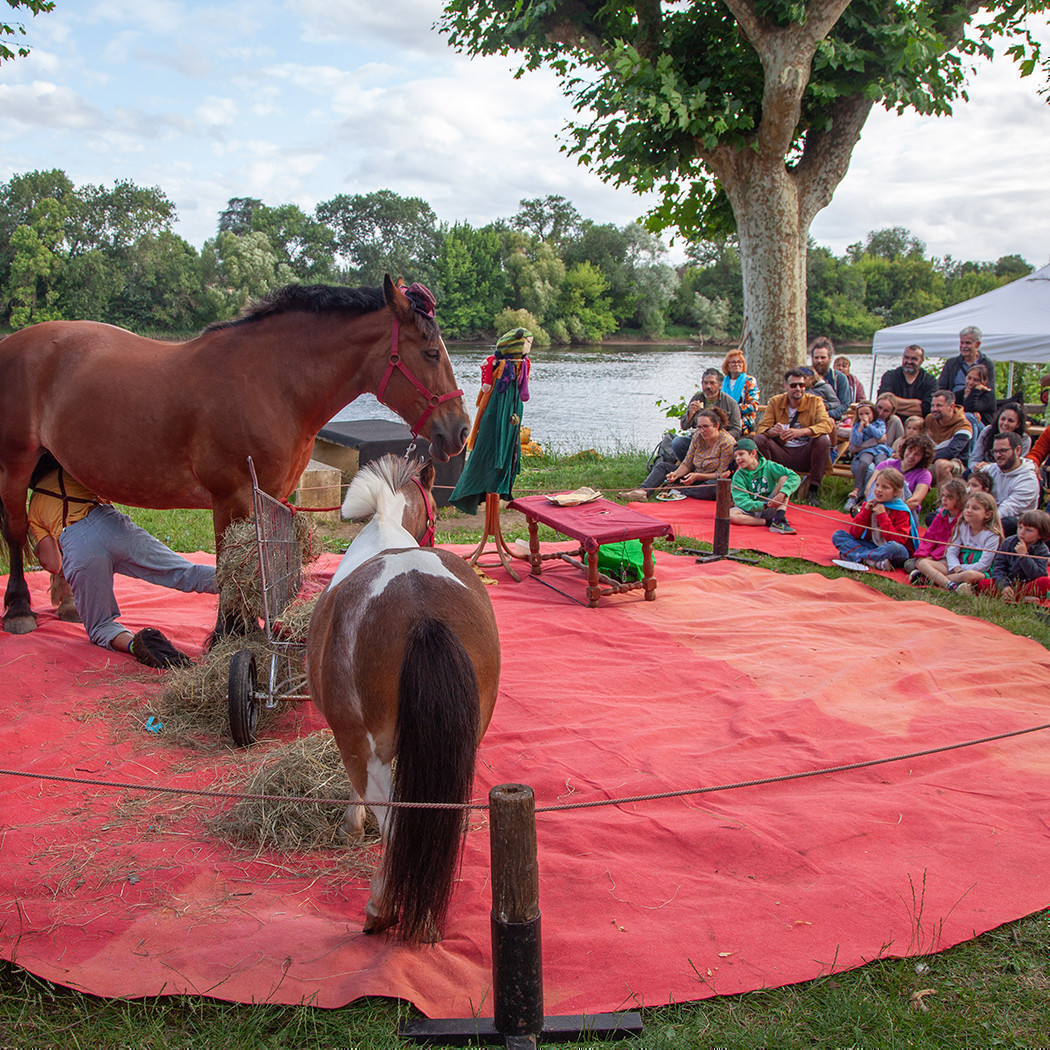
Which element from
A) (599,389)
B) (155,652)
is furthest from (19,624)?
(599,389)

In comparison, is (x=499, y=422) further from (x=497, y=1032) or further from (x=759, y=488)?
(x=497, y=1032)

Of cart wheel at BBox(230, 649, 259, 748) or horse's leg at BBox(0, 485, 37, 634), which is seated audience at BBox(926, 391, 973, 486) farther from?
horse's leg at BBox(0, 485, 37, 634)

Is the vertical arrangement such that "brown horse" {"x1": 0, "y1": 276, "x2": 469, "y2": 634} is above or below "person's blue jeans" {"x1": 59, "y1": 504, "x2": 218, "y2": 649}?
above

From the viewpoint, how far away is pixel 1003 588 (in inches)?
235

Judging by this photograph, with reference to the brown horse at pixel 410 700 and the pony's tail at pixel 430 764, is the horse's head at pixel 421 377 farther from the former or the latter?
the pony's tail at pixel 430 764

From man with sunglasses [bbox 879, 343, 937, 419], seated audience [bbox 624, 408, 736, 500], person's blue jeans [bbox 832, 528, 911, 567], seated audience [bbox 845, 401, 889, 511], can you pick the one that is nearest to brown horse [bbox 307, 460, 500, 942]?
person's blue jeans [bbox 832, 528, 911, 567]

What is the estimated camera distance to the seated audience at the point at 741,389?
9.59 metres

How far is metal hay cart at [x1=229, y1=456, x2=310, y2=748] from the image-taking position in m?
3.50

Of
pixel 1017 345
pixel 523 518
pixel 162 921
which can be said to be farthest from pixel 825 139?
pixel 162 921

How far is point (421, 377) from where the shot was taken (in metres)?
4.26

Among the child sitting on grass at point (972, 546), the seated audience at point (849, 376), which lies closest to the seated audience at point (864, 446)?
the seated audience at point (849, 376)

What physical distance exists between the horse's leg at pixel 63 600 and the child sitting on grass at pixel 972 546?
6409 millimetres

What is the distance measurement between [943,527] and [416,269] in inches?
1393

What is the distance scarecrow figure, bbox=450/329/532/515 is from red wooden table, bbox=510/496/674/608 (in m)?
0.46
